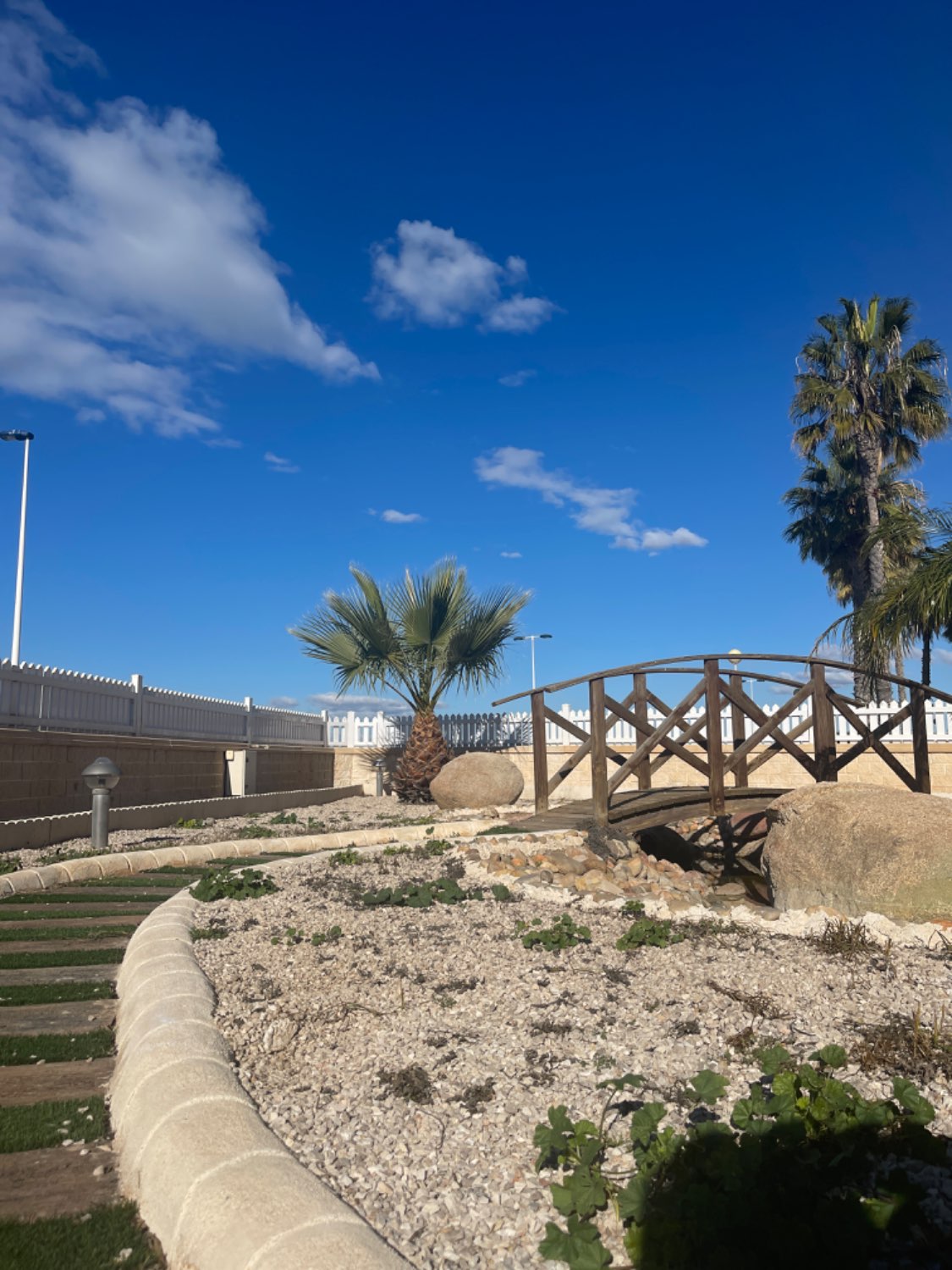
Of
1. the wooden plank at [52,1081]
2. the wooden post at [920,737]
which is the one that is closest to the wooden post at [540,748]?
the wooden post at [920,737]

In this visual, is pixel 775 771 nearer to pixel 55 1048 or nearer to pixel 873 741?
pixel 873 741

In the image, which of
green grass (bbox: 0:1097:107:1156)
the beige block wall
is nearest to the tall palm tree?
the beige block wall

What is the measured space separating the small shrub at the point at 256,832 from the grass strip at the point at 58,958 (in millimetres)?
5020

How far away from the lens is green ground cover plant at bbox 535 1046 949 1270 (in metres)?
1.78

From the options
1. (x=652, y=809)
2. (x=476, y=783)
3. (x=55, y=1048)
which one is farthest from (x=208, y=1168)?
(x=476, y=783)

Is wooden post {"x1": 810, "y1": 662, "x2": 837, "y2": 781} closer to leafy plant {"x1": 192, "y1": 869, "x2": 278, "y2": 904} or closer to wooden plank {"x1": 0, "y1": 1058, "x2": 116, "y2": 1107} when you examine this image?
leafy plant {"x1": 192, "y1": 869, "x2": 278, "y2": 904}

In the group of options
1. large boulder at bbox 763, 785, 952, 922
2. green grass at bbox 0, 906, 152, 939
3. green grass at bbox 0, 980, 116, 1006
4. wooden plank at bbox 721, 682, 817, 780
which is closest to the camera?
green grass at bbox 0, 980, 116, 1006

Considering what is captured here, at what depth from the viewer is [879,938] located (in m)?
5.00

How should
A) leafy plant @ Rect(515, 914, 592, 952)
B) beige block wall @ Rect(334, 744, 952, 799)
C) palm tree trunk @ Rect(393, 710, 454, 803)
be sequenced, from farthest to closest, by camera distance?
1. palm tree trunk @ Rect(393, 710, 454, 803)
2. beige block wall @ Rect(334, 744, 952, 799)
3. leafy plant @ Rect(515, 914, 592, 952)

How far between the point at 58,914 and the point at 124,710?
7.41 meters

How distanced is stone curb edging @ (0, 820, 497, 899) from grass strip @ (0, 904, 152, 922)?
0.70m

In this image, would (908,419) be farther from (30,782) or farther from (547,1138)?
(547,1138)

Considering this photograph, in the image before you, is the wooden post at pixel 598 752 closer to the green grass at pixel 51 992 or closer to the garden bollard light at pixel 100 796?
the garden bollard light at pixel 100 796

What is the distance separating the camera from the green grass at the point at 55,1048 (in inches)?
136
